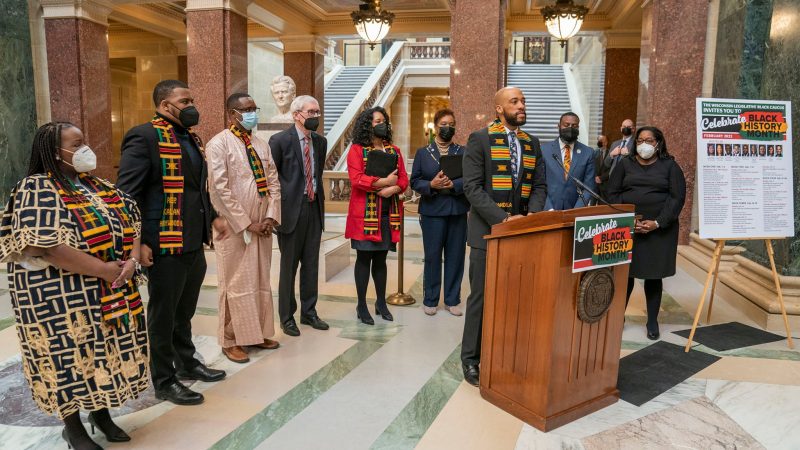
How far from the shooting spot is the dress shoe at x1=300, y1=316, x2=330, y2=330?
15.0ft

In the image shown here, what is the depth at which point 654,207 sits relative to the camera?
177 inches

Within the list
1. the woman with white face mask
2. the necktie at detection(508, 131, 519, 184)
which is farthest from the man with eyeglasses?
the woman with white face mask

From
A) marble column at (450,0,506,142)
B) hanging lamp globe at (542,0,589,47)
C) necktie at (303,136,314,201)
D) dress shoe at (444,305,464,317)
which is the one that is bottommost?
dress shoe at (444,305,464,317)

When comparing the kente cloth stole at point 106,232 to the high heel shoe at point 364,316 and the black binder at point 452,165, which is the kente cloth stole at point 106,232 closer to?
the high heel shoe at point 364,316

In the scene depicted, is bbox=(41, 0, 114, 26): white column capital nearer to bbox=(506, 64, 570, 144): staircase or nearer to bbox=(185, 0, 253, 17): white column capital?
bbox=(185, 0, 253, 17): white column capital

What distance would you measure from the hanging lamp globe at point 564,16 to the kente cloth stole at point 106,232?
22.1 feet

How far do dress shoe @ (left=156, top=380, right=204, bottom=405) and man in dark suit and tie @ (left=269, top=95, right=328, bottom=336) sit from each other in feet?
4.04

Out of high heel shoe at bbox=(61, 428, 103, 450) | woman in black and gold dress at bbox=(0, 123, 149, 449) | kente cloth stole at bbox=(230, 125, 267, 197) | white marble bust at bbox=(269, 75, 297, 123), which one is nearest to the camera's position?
woman in black and gold dress at bbox=(0, 123, 149, 449)

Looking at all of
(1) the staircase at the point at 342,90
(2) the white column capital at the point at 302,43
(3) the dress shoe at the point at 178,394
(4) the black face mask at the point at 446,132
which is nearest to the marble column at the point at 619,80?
(2) the white column capital at the point at 302,43

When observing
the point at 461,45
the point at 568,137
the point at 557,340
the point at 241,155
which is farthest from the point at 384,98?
the point at 557,340

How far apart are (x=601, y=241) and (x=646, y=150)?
1.91 m

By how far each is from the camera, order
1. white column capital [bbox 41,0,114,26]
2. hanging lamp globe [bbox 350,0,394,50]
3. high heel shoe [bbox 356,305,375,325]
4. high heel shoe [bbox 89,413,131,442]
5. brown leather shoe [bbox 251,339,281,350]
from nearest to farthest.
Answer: high heel shoe [bbox 89,413,131,442]
brown leather shoe [bbox 251,339,281,350]
high heel shoe [bbox 356,305,375,325]
hanging lamp globe [bbox 350,0,394,50]
white column capital [bbox 41,0,114,26]

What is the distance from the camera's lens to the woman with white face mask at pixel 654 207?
4437 millimetres

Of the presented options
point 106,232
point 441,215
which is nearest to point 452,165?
point 441,215
